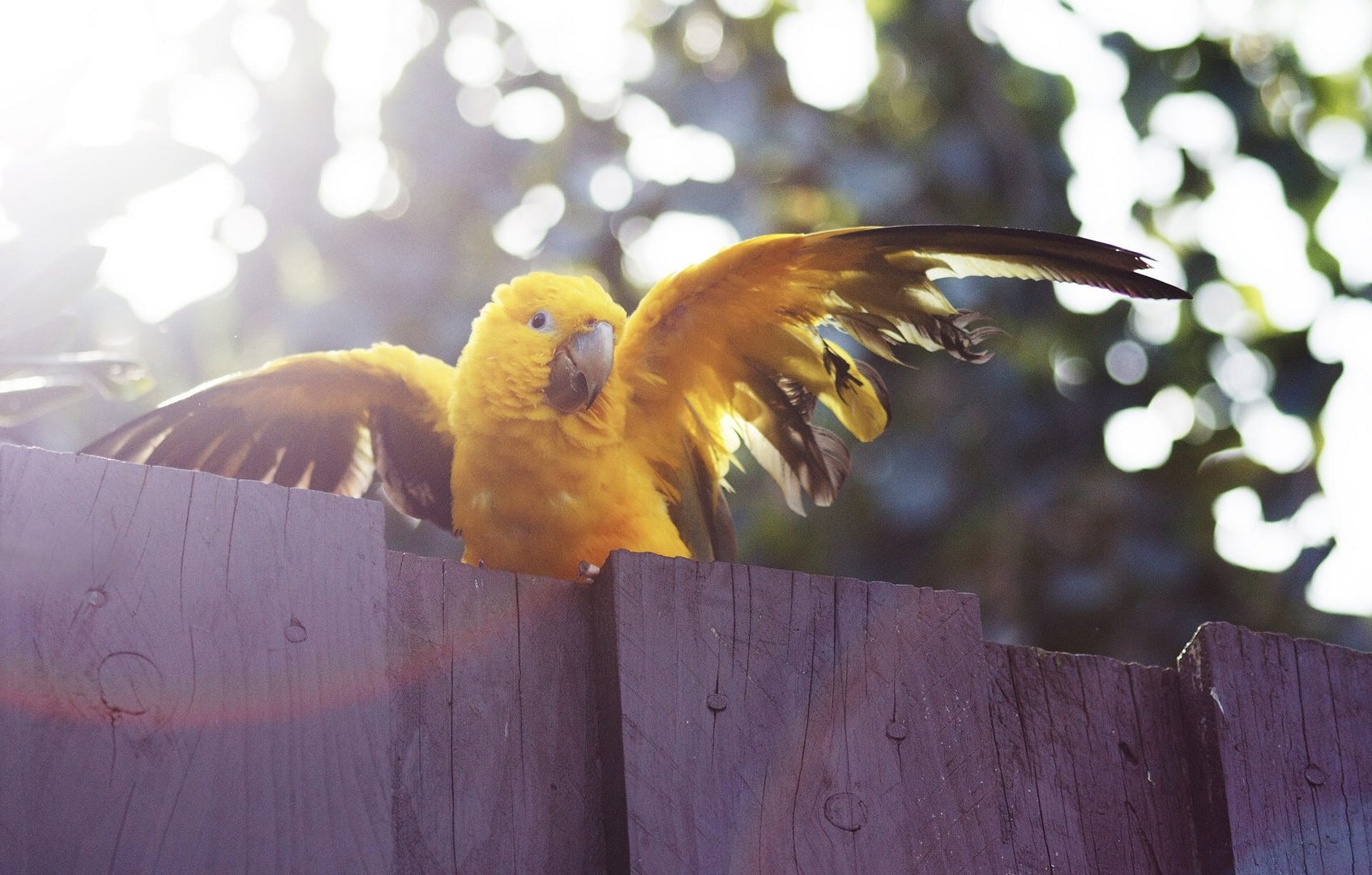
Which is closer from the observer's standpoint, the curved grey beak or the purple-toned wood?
the purple-toned wood

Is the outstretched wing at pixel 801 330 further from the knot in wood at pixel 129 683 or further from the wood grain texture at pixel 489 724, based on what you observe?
the knot in wood at pixel 129 683

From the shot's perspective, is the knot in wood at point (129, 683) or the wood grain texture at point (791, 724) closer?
the knot in wood at point (129, 683)

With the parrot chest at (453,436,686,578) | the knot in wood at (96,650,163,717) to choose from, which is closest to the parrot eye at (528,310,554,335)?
the parrot chest at (453,436,686,578)

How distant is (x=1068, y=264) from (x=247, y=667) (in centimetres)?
125

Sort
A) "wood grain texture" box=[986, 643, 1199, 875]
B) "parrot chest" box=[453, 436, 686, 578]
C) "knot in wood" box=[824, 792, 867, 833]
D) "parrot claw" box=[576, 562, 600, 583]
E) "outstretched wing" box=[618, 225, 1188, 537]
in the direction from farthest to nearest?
"parrot chest" box=[453, 436, 686, 578] < "parrot claw" box=[576, 562, 600, 583] < "outstretched wing" box=[618, 225, 1188, 537] < "wood grain texture" box=[986, 643, 1199, 875] < "knot in wood" box=[824, 792, 867, 833]

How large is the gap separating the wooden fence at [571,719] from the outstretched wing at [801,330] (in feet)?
1.93

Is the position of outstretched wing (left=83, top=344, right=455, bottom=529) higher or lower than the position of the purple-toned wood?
higher

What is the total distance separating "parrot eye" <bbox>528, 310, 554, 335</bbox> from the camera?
3.11 meters

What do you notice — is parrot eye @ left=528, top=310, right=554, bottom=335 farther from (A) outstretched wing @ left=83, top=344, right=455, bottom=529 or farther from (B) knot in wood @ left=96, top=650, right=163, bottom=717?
(B) knot in wood @ left=96, top=650, right=163, bottom=717

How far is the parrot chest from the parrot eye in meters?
0.34

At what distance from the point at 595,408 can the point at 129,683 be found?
1849 millimetres

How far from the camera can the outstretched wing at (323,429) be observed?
2.99 meters

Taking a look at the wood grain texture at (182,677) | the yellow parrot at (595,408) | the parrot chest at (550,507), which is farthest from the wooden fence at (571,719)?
the parrot chest at (550,507)

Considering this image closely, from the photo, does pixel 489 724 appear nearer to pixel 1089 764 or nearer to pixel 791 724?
pixel 791 724
